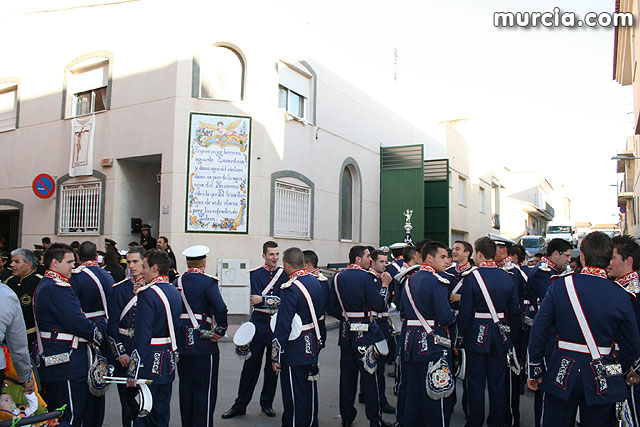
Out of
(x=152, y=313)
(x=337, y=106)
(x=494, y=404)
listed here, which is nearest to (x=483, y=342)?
(x=494, y=404)

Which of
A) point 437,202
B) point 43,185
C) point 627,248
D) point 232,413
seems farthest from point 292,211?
point 627,248

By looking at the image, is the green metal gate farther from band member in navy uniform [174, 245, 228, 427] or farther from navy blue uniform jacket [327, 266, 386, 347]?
band member in navy uniform [174, 245, 228, 427]

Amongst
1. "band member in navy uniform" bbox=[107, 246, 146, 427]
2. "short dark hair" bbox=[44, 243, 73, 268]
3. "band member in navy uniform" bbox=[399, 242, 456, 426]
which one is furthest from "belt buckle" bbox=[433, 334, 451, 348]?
"short dark hair" bbox=[44, 243, 73, 268]

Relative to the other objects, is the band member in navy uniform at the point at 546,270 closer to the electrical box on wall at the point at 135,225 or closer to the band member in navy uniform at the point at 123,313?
the band member in navy uniform at the point at 123,313

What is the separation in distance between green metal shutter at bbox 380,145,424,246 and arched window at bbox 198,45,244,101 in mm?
7300

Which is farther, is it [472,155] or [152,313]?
[472,155]

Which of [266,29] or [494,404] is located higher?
[266,29]

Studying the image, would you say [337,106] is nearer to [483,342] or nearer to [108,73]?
[108,73]

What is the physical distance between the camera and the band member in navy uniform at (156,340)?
4.43 metres

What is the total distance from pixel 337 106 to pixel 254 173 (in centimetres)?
474

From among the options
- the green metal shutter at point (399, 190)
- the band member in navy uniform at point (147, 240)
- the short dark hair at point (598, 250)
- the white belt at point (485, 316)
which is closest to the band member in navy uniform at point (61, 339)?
the white belt at point (485, 316)

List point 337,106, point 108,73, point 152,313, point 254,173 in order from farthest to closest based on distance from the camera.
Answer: point 337,106, point 108,73, point 254,173, point 152,313

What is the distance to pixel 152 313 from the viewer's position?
4.49 meters

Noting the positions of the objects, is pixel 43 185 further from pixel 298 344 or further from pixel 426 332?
pixel 426 332
